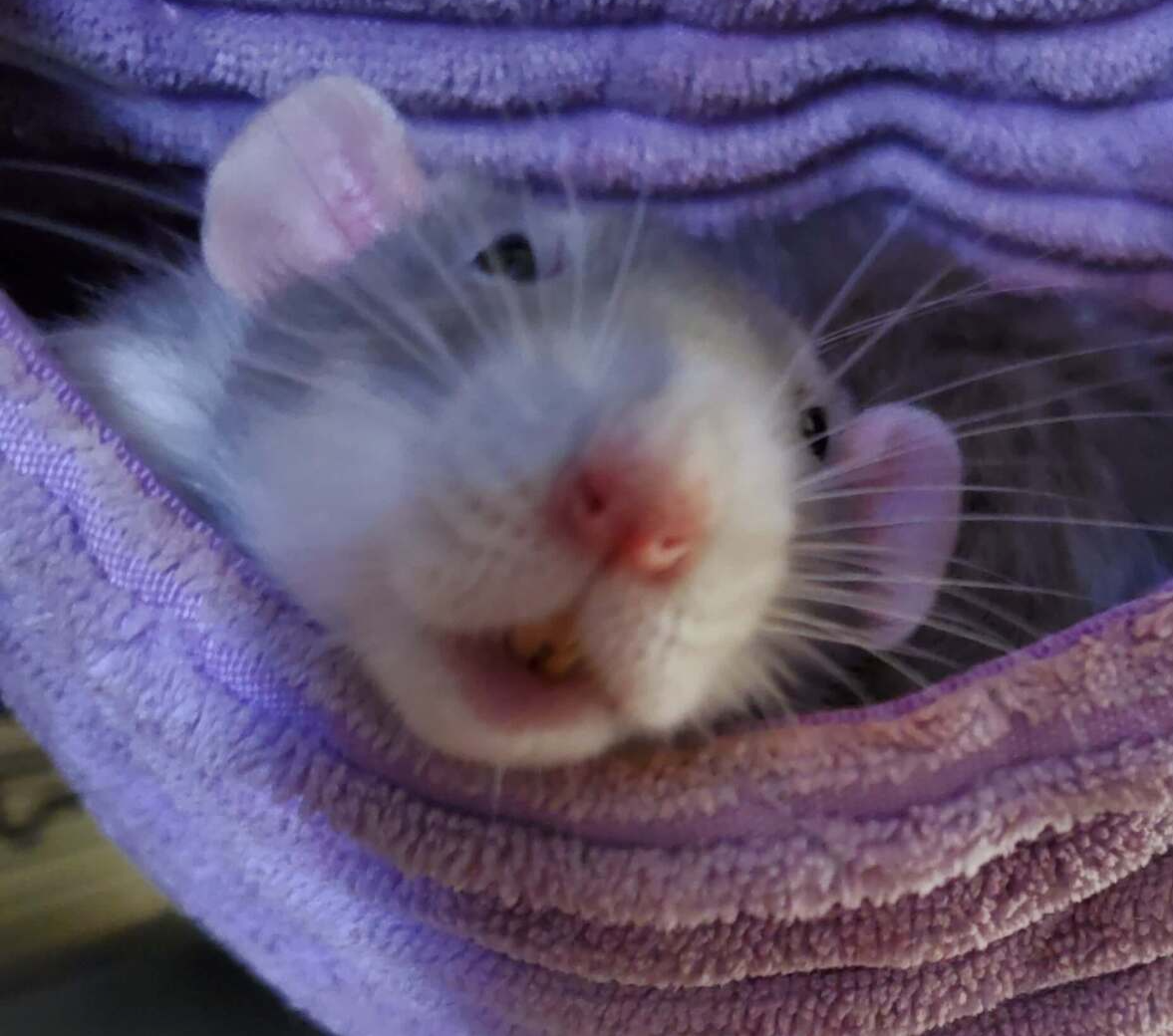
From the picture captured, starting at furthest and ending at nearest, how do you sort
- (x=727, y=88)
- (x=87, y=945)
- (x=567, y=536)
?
(x=87, y=945) → (x=727, y=88) → (x=567, y=536)

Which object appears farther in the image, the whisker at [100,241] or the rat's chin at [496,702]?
the whisker at [100,241]

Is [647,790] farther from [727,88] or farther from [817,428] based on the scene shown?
[727,88]

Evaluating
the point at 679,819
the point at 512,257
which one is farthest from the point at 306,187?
the point at 679,819

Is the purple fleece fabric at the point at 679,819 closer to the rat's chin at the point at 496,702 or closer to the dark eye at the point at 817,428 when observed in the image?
the rat's chin at the point at 496,702

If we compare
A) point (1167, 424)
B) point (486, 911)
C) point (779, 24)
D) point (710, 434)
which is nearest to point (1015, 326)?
point (1167, 424)

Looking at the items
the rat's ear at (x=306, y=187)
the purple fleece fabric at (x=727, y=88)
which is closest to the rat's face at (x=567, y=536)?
the rat's ear at (x=306, y=187)

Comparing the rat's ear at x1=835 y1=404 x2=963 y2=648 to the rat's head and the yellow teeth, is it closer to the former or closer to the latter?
the rat's head
